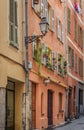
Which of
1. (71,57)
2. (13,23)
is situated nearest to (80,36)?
(71,57)

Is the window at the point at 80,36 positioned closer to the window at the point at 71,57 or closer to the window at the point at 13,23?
the window at the point at 71,57

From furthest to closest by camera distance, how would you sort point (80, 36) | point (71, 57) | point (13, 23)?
point (80, 36) → point (71, 57) → point (13, 23)

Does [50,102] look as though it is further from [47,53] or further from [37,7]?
[37,7]

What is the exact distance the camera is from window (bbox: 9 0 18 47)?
18331mm

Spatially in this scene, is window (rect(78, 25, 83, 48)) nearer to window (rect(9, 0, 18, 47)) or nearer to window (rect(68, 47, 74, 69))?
window (rect(68, 47, 74, 69))

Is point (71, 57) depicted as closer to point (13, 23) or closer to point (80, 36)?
point (80, 36)

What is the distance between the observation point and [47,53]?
25.7 meters

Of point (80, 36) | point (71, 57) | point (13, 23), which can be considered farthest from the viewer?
point (80, 36)

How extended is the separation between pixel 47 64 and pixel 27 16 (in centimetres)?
554

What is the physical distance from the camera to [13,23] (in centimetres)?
1872

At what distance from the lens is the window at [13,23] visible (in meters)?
18.3

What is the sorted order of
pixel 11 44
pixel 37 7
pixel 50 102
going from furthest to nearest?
pixel 50 102
pixel 37 7
pixel 11 44

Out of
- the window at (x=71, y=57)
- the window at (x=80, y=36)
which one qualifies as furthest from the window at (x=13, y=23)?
the window at (x=80, y=36)

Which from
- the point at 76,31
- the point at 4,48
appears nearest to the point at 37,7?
the point at 4,48
